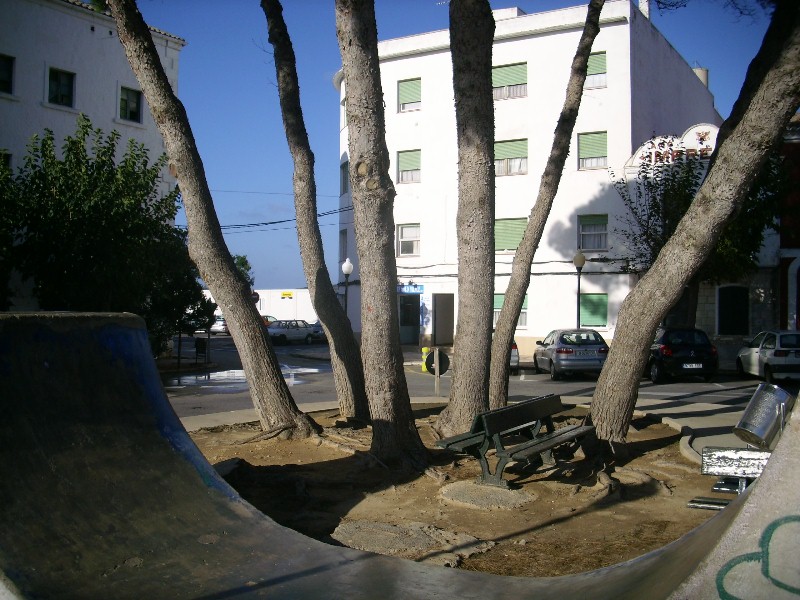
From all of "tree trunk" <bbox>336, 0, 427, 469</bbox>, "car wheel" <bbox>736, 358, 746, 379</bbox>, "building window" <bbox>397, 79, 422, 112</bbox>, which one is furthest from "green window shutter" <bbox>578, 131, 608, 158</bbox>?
"tree trunk" <bbox>336, 0, 427, 469</bbox>

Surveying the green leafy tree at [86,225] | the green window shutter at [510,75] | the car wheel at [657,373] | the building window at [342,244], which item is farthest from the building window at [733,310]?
the green leafy tree at [86,225]

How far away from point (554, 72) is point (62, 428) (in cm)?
2869

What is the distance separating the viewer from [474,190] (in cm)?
879

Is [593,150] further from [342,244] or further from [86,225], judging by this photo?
[86,225]

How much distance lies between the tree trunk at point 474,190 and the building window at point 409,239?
2429cm

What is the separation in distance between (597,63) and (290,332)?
75.5 ft

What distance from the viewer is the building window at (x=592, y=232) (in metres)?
29.8

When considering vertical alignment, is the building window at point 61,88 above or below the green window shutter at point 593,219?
above

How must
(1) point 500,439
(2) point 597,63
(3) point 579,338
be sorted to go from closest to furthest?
(1) point 500,439, (3) point 579,338, (2) point 597,63

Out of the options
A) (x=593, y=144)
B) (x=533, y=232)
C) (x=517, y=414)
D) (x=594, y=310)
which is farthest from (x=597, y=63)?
(x=517, y=414)

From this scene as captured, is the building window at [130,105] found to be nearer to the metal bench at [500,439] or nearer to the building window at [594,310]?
the building window at [594,310]

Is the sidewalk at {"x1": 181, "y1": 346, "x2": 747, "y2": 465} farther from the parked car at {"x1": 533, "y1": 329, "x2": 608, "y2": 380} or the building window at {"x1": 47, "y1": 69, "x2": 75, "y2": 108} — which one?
the building window at {"x1": 47, "y1": 69, "x2": 75, "y2": 108}

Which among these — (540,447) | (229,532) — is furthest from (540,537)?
(229,532)

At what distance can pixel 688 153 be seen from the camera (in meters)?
25.9
